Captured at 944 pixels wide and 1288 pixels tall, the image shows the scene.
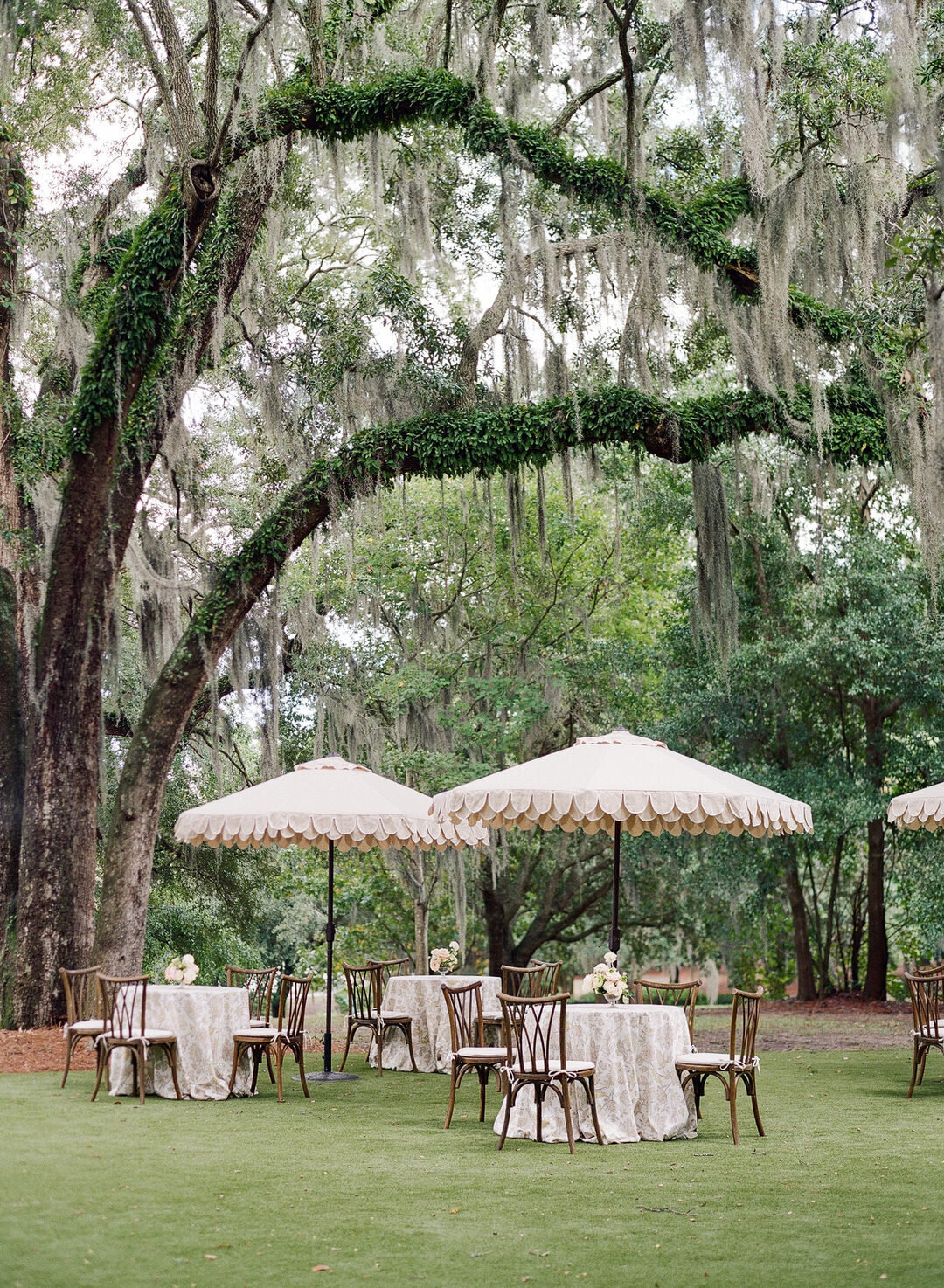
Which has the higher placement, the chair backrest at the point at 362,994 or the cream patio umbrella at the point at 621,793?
the cream patio umbrella at the point at 621,793

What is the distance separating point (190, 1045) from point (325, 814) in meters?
1.62

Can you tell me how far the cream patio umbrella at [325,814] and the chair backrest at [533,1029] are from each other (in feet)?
5.95

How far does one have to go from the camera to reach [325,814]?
317 inches

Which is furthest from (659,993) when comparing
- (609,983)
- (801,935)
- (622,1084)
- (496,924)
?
(801,935)

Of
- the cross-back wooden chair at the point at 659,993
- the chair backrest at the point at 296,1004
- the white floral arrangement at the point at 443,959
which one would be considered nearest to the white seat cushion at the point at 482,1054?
the cross-back wooden chair at the point at 659,993

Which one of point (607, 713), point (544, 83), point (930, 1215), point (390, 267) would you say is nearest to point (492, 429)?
point (390, 267)

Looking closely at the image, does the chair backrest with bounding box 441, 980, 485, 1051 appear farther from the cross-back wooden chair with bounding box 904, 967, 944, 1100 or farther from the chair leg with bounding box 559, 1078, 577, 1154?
the cross-back wooden chair with bounding box 904, 967, 944, 1100

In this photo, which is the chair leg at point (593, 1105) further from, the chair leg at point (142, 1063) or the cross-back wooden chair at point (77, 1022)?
the cross-back wooden chair at point (77, 1022)

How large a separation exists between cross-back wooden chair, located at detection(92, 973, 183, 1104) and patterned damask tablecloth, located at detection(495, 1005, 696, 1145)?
2247 millimetres

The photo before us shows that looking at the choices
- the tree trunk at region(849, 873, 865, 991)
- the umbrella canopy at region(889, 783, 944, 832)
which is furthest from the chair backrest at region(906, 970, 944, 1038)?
the tree trunk at region(849, 873, 865, 991)

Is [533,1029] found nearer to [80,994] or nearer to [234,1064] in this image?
[234,1064]

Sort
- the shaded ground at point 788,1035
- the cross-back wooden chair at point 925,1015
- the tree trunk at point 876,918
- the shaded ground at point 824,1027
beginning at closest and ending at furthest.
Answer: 1. the cross-back wooden chair at point 925,1015
2. the shaded ground at point 788,1035
3. the shaded ground at point 824,1027
4. the tree trunk at point 876,918

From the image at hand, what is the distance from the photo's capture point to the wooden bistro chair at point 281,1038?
7418 millimetres

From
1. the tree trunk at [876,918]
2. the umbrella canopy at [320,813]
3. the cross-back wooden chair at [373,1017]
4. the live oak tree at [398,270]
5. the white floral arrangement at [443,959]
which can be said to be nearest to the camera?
the umbrella canopy at [320,813]
